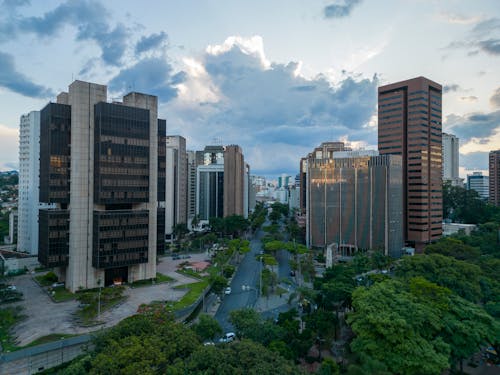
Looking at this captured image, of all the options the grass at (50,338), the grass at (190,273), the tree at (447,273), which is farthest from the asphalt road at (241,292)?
the tree at (447,273)

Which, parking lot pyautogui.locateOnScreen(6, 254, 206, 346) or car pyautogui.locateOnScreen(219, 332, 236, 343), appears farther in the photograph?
parking lot pyautogui.locateOnScreen(6, 254, 206, 346)

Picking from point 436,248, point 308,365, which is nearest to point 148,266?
point 308,365

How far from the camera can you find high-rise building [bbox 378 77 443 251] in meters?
102

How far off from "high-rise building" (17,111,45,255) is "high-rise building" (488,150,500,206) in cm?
20004

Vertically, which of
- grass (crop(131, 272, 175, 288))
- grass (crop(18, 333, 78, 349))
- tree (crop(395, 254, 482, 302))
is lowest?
grass (crop(131, 272, 175, 288))

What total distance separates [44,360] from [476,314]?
51.0 metres

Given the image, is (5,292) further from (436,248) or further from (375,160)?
(375,160)

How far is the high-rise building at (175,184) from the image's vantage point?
123000mm

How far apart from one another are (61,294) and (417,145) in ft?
355

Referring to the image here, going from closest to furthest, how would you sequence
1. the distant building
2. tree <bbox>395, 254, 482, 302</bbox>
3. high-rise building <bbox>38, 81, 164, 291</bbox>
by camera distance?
tree <bbox>395, 254, 482, 302</bbox>, high-rise building <bbox>38, 81, 164, 291</bbox>, the distant building

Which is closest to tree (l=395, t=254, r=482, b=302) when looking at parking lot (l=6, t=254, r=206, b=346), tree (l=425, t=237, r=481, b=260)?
tree (l=425, t=237, r=481, b=260)

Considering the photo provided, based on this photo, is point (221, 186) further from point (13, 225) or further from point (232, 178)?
point (13, 225)

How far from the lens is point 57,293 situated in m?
58.8

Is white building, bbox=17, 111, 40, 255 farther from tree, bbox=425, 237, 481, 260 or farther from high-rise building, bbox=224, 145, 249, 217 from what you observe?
tree, bbox=425, 237, 481, 260
